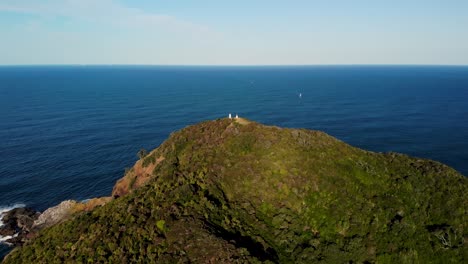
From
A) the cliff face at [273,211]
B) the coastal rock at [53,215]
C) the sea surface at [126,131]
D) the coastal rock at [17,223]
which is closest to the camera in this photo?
the cliff face at [273,211]

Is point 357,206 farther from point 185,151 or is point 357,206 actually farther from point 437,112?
point 437,112

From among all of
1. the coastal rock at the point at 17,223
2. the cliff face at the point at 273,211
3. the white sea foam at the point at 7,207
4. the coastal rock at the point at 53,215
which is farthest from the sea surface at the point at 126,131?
the cliff face at the point at 273,211

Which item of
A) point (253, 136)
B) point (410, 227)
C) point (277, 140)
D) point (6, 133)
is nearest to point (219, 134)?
point (253, 136)

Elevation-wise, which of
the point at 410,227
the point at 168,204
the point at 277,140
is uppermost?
the point at 277,140

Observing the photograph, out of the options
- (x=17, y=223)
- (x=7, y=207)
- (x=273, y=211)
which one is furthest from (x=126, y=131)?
(x=273, y=211)

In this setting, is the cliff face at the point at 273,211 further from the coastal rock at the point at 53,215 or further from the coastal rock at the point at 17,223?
the coastal rock at the point at 17,223

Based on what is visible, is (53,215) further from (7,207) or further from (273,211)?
(273,211)

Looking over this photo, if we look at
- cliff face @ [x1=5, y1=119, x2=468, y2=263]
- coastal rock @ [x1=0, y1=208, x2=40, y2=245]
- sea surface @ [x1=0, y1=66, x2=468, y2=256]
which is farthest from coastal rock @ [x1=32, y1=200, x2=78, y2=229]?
cliff face @ [x1=5, y1=119, x2=468, y2=263]
